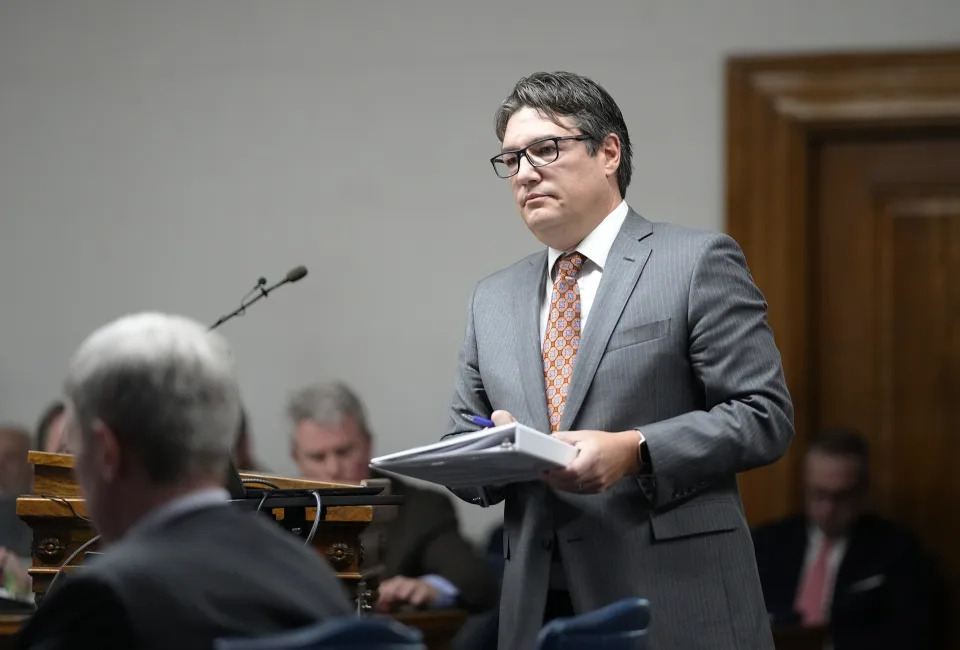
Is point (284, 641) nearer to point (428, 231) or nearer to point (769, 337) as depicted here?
point (769, 337)

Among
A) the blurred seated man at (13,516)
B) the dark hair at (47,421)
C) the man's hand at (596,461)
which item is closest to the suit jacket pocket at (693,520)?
the man's hand at (596,461)

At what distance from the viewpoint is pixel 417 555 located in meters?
4.62

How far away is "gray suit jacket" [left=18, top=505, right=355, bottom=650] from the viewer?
1443 millimetres

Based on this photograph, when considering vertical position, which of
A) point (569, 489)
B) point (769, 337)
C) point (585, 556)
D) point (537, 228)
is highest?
point (537, 228)

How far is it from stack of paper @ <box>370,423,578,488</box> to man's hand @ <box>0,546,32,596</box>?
73.7 inches

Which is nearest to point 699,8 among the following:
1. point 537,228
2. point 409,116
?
point 409,116

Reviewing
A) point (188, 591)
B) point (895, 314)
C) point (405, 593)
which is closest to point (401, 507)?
point (405, 593)

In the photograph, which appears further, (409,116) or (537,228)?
(409,116)

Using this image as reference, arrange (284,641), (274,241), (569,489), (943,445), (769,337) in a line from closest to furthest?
(284,641) → (569,489) → (769,337) → (943,445) → (274,241)

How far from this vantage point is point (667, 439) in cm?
239

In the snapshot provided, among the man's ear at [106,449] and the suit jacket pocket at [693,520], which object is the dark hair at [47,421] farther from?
the man's ear at [106,449]

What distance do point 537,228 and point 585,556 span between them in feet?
2.06

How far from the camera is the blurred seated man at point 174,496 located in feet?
4.87

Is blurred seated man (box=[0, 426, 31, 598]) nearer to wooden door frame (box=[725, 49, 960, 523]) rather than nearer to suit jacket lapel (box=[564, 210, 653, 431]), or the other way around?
suit jacket lapel (box=[564, 210, 653, 431])
